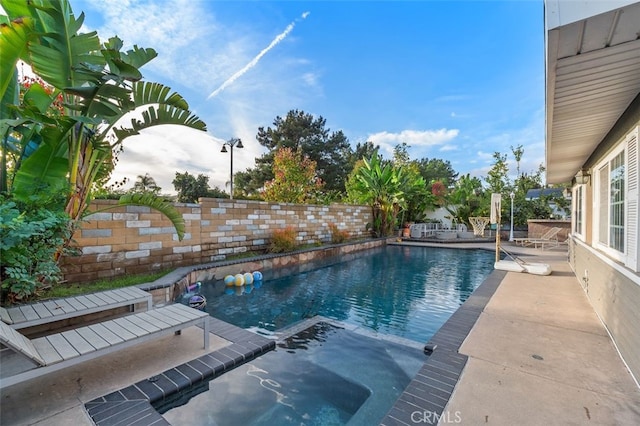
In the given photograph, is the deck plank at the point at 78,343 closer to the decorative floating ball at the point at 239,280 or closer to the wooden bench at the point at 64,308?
the wooden bench at the point at 64,308

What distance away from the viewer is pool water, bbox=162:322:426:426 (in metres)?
2.64

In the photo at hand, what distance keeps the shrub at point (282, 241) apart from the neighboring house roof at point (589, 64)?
8.08 m

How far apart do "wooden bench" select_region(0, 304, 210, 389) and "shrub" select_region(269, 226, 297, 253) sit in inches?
264

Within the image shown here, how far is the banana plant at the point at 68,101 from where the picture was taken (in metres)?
3.66

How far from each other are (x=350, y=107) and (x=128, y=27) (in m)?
16.3

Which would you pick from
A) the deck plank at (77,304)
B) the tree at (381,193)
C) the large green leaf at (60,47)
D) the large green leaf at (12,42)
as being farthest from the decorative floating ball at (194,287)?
the tree at (381,193)

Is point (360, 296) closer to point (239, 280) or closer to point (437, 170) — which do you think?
point (239, 280)

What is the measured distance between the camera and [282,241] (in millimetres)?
10578

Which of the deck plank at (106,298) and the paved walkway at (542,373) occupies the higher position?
the deck plank at (106,298)

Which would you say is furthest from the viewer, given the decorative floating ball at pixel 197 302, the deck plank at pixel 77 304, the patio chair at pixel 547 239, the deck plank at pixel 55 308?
the patio chair at pixel 547 239

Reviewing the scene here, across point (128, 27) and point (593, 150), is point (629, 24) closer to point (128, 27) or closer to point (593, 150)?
point (593, 150)

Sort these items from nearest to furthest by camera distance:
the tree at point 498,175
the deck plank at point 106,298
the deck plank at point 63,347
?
the deck plank at point 63,347 < the deck plank at point 106,298 < the tree at point 498,175

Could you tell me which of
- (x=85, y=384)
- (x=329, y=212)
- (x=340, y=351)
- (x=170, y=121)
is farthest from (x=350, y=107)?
(x=85, y=384)

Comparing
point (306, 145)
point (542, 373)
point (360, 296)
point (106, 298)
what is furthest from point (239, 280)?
point (306, 145)
